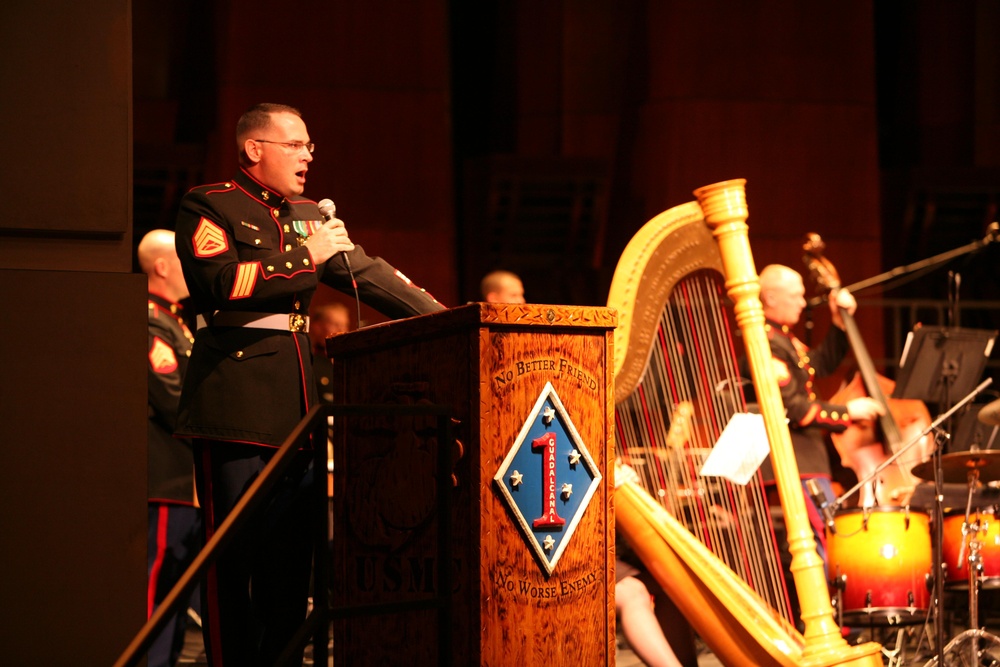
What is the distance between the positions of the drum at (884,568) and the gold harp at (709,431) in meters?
0.42

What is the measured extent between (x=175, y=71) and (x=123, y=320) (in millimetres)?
6543

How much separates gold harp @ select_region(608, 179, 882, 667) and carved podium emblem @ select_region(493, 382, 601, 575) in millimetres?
1081

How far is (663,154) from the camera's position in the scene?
291 inches

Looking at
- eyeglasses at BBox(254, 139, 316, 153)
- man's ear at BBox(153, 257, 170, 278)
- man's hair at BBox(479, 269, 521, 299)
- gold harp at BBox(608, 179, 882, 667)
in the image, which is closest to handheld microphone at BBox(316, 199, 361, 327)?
eyeglasses at BBox(254, 139, 316, 153)

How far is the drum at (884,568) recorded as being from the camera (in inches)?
174

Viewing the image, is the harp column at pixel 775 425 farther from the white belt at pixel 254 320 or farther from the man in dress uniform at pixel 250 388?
the white belt at pixel 254 320

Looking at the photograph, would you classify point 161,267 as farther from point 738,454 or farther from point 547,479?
point 547,479

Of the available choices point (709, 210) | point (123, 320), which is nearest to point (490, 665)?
point (123, 320)

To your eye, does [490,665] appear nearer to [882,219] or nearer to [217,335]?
[217,335]

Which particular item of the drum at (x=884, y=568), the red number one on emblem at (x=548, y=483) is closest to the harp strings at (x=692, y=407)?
the drum at (x=884, y=568)

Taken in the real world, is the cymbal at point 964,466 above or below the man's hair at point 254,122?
below

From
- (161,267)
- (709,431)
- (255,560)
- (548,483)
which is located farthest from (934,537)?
(161,267)

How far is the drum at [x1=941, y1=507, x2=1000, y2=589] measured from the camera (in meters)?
4.42

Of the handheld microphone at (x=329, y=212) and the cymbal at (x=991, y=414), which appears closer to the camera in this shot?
the handheld microphone at (x=329, y=212)
